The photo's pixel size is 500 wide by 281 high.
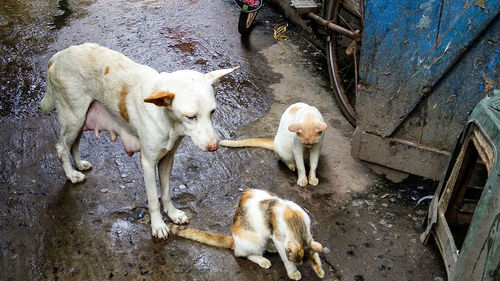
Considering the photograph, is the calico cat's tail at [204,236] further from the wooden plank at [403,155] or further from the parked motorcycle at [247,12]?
the parked motorcycle at [247,12]

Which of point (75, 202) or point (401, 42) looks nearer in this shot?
point (401, 42)

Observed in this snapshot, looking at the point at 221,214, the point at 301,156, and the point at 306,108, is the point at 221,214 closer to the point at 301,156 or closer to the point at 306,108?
the point at 301,156

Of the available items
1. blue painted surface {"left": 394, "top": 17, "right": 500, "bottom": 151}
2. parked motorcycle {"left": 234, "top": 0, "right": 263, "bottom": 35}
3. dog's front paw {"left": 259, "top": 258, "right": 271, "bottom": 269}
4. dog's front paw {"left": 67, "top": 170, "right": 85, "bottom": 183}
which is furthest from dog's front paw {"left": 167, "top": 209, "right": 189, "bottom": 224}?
parked motorcycle {"left": 234, "top": 0, "right": 263, "bottom": 35}

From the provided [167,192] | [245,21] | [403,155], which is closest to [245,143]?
[167,192]

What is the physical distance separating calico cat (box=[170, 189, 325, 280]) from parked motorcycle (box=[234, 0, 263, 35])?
365cm

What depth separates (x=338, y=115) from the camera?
16.3 feet

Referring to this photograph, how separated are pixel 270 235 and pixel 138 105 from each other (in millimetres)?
1196

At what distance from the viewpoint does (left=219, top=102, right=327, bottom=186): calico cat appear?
3.72 meters

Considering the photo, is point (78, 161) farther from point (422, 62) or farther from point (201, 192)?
point (422, 62)

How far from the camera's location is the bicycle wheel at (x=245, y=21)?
6.50 m

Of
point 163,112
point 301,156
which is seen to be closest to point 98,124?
point 163,112

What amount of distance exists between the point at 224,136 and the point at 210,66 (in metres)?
1.51

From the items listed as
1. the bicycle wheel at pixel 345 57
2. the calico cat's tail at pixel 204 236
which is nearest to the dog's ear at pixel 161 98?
the calico cat's tail at pixel 204 236

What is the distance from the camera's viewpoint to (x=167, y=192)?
363 cm
